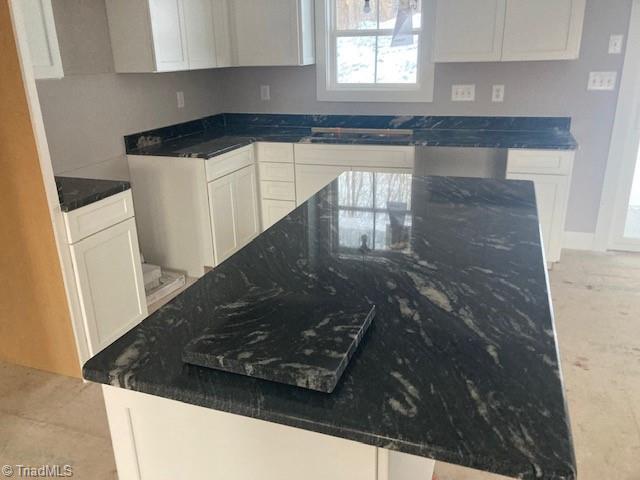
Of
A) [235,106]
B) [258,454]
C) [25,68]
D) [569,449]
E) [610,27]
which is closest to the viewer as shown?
[569,449]

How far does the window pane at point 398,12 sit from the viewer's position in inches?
151

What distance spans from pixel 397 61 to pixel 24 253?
2892 millimetres

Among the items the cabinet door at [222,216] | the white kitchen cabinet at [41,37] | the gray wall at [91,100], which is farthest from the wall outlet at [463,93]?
the white kitchen cabinet at [41,37]

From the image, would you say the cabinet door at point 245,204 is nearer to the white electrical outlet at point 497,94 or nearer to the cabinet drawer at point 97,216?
the cabinet drawer at point 97,216

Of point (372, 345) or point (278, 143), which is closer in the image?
point (372, 345)

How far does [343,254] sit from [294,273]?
0.62ft

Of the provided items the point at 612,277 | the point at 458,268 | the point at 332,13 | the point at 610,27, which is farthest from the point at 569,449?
the point at 332,13

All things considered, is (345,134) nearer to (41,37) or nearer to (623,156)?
(623,156)

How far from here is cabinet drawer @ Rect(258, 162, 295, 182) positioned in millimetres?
3896

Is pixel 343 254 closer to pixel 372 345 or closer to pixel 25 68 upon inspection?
pixel 372 345

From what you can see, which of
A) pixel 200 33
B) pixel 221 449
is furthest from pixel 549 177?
pixel 221 449

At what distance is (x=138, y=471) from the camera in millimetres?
1147

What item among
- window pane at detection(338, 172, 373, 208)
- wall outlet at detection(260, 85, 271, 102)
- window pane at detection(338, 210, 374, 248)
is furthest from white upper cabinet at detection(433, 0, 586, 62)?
window pane at detection(338, 210, 374, 248)

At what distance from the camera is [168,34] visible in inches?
128
